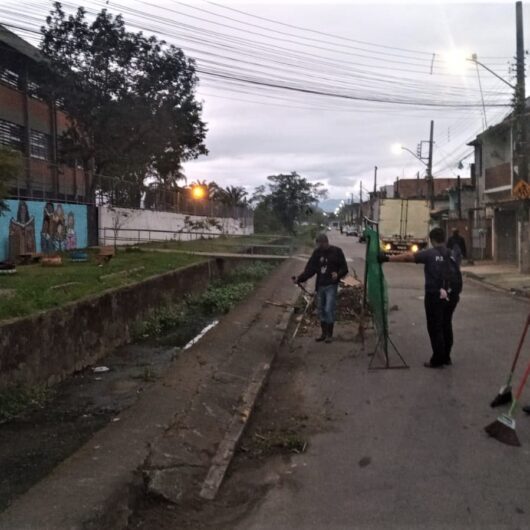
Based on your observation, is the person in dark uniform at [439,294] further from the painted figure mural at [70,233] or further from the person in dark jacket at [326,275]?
the painted figure mural at [70,233]

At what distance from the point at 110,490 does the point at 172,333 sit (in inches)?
300

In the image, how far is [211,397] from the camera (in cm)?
666

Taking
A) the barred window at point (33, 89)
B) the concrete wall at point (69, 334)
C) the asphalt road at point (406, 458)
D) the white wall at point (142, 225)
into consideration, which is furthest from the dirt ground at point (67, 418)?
the barred window at point (33, 89)

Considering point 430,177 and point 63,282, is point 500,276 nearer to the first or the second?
point 63,282

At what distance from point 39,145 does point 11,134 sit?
257 cm

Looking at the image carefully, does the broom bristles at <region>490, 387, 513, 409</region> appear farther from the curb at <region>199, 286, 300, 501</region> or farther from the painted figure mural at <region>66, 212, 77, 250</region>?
the painted figure mural at <region>66, 212, 77, 250</region>

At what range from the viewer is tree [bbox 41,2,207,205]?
26.0m

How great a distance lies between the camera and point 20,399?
6.42 metres

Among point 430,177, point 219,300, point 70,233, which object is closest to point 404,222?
point 430,177

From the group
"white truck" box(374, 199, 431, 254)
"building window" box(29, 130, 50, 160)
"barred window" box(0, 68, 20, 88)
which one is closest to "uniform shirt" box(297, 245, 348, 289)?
"white truck" box(374, 199, 431, 254)

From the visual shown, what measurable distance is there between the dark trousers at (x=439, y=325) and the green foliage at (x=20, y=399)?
4.68 m

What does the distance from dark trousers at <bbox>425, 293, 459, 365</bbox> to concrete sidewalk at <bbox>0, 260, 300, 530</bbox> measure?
2166mm

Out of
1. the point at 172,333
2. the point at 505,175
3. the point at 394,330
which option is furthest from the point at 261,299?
the point at 505,175

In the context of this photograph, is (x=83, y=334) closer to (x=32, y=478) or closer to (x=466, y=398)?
(x=32, y=478)
